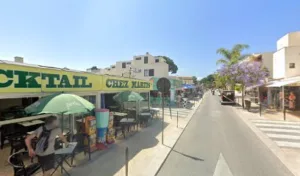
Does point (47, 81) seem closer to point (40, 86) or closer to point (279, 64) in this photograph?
point (40, 86)

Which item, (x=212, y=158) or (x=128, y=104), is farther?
(x=128, y=104)

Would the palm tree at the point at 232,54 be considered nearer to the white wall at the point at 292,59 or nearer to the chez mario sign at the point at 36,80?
the white wall at the point at 292,59

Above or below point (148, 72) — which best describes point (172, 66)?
above

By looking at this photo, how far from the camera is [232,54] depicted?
32000 mm

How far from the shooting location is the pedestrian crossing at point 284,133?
28.5ft

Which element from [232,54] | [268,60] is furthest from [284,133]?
[268,60]

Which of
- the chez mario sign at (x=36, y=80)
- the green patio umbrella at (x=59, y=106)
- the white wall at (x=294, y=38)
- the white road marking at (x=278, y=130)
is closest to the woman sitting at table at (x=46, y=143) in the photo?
the green patio umbrella at (x=59, y=106)

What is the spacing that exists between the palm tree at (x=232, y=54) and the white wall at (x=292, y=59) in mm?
10071

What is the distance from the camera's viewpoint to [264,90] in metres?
27.8

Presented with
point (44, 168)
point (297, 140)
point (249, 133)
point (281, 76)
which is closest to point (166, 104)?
point (281, 76)

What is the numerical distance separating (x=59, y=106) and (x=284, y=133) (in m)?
11.7

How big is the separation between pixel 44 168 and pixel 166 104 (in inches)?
854

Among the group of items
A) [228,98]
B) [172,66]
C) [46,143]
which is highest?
[172,66]

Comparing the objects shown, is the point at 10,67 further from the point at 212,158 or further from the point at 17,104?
the point at 212,158
